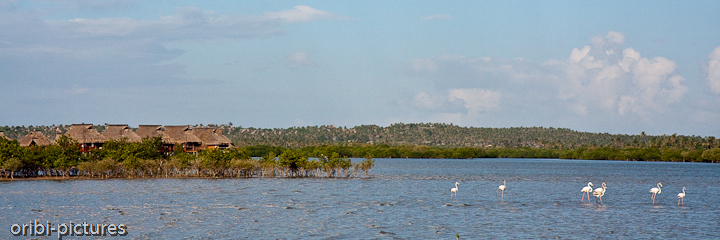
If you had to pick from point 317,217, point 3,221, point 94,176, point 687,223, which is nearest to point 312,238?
point 317,217

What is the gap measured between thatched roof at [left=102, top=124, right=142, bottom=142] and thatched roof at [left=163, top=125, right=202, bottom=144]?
3753mm

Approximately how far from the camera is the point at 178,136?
277 feet

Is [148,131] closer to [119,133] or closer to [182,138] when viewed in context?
[182,138]

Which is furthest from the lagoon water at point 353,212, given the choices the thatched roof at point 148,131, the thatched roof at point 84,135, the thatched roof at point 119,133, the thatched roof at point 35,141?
the thatched roof at point 148,131

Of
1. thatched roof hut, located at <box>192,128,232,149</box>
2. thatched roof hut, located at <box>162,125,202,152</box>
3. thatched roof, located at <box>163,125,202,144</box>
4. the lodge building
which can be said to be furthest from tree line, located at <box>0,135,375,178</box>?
thatched roof hut, located at <box>192,128,232,149</box>

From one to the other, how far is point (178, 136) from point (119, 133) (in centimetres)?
792

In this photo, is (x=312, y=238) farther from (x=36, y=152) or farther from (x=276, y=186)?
(x=36, y=152)

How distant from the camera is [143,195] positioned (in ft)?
149

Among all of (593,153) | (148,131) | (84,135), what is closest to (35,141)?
(84,135)

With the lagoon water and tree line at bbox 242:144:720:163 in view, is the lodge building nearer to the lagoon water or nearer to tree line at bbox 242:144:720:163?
the lagoon water

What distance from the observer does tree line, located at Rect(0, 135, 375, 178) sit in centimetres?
6184

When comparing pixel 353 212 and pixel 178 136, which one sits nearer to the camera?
pixel 353 212

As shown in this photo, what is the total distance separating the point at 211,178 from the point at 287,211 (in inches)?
1281

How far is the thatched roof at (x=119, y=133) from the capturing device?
7762 centimetres
